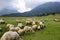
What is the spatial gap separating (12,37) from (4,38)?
90cm

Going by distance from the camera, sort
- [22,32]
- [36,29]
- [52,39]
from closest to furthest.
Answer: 1. [52,39]
2. [22,32]
3. [36,29]

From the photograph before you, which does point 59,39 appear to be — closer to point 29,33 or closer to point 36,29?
point 29,33

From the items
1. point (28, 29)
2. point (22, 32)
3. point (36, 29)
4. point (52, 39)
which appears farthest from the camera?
point (36, 29)

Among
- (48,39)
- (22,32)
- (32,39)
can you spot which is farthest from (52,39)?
(22,32)

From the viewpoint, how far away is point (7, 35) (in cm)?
2184

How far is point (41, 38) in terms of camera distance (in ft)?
110

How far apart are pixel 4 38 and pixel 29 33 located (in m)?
18.1

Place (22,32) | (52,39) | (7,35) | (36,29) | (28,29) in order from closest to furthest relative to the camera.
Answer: (7,35), (52,39), (22,32), (28,29), (36,29)

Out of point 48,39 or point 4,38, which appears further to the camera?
point 48,39

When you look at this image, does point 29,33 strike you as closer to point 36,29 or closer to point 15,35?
point 36,29

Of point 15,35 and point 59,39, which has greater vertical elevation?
point 15,35

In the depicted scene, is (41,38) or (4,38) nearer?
(4,38)

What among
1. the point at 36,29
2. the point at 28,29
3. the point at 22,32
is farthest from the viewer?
the point at 36,29

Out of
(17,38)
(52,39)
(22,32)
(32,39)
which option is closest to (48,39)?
(52,39)
